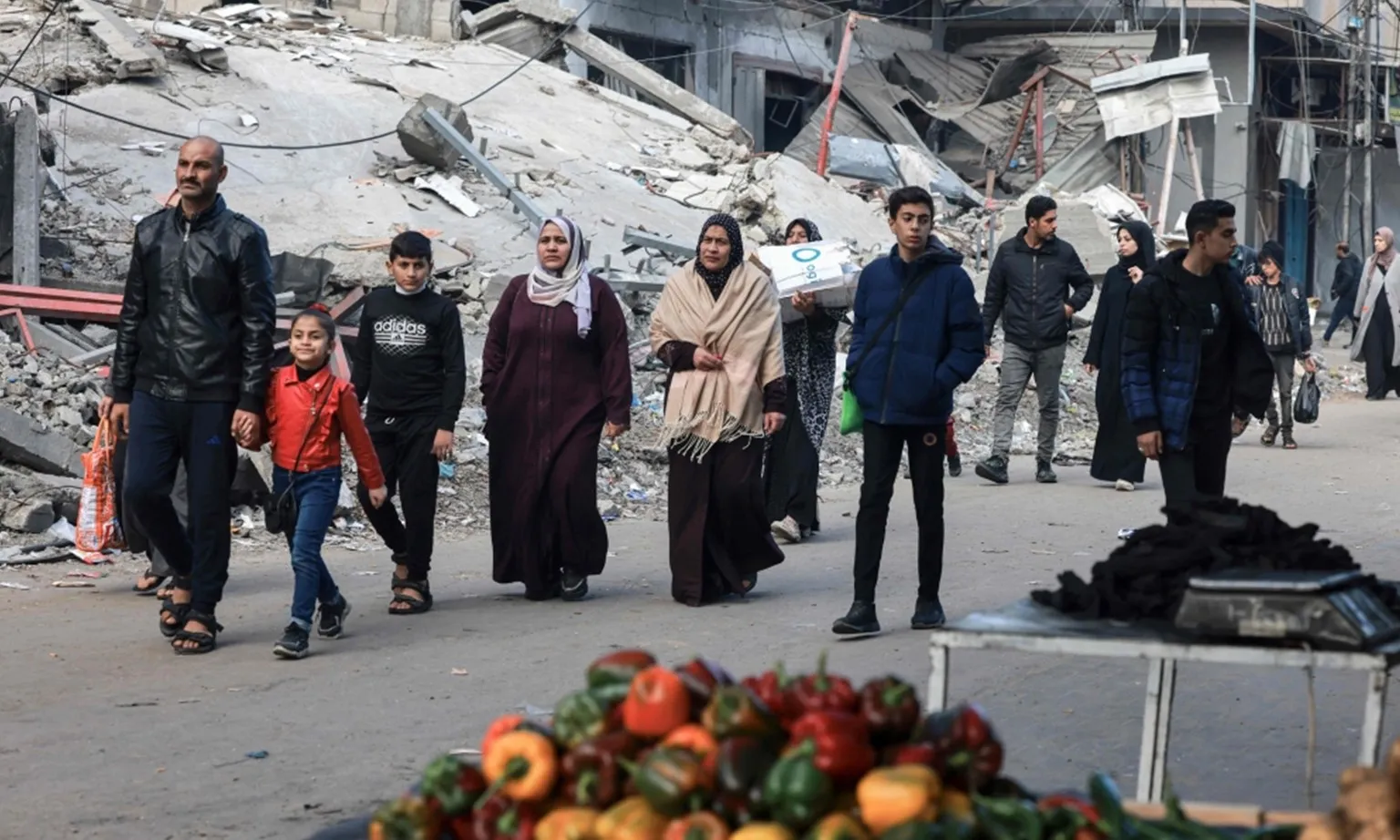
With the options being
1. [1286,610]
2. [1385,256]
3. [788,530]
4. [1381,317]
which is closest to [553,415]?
[788,530]

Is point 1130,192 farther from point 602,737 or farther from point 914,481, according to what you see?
point 602,737

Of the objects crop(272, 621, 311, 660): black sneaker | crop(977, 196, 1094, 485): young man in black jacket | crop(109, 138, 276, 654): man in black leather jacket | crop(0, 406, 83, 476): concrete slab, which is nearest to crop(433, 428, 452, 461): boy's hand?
crop(109, 138, 276, 654): man in black leather jacket

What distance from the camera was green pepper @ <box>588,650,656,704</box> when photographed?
3.16 meters

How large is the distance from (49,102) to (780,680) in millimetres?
19314

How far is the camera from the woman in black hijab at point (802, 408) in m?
10.5

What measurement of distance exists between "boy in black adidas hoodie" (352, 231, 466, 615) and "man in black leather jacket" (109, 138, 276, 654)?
117 cm

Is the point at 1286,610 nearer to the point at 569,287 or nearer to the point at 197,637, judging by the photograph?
the point at 197,637

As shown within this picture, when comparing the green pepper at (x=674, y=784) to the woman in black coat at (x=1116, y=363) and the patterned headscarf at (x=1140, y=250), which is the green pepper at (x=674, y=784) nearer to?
the woman in black coat at (x=1116, y=363)

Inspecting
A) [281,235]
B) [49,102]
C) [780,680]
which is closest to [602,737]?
[780,680]

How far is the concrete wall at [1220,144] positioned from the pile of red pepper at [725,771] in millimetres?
32511

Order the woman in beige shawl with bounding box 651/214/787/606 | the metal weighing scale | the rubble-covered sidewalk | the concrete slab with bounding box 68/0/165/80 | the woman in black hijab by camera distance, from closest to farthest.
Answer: the metal weighing scale < the woman in beige shawl with bounding box 651/214/787/606 < the woman in black hijab < the rubble-covered sidewalk < the concrete slab with bounding box 68/0/165/80

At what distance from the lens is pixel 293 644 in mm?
7406

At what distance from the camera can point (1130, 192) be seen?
33719 millimetres

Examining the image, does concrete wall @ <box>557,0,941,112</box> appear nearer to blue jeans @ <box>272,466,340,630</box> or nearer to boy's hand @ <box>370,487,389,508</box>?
boy's hand @ <box>370,487,389,508</box>
